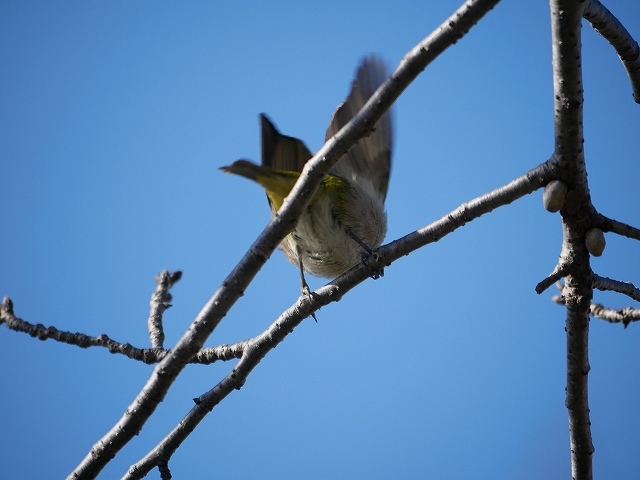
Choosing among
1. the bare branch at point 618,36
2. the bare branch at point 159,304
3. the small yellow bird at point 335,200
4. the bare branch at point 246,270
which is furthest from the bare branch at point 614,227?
the bare branch at point 159,304

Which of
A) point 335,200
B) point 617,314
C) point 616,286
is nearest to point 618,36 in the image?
point 616,286

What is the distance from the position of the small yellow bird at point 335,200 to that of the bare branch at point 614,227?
235cm

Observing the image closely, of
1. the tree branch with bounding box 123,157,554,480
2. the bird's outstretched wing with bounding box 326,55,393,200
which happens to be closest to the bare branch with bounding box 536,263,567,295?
the tree branch with bounding box 123,157,554,480

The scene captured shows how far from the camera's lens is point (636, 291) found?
3227 mm

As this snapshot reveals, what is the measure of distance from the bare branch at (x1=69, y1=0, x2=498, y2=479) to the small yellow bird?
68.5 inches

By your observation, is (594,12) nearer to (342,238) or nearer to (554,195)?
(554,195)

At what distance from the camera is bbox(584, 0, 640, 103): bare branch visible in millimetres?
3080

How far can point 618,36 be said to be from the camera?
3217 millimetres

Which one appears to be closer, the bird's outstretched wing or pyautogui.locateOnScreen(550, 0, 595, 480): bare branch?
pyautogui.locateOnScreen(550, 0, 595, 480): bare branch

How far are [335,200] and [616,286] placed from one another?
2679 millimetres

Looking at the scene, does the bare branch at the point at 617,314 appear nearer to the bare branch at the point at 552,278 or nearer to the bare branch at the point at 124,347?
the bare branch at the point at 552,278

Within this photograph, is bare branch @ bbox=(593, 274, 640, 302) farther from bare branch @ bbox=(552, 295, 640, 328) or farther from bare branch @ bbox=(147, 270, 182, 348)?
bare branch @ bbox=(147, 270, 182, 348)

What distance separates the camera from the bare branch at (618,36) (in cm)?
308

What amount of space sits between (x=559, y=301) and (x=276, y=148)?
2325mm
